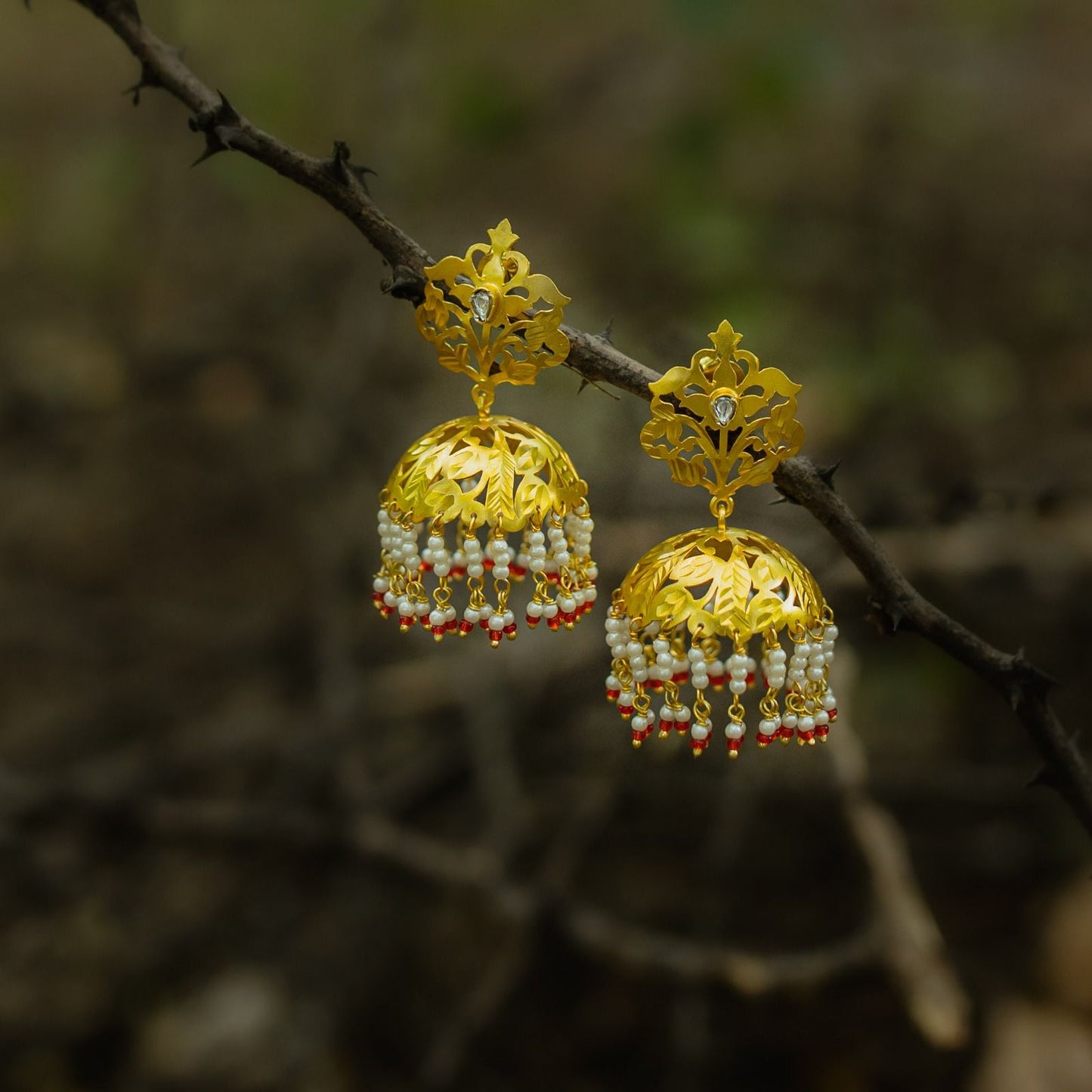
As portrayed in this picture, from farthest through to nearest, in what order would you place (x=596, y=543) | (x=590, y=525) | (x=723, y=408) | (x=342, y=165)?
(x=596, y=543), (x=590, y=525), (x=723, y=408), (x=342, y=165)

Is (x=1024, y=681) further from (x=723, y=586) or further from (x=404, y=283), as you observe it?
(x=404, y=283)

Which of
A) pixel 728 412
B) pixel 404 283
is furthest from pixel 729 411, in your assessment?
pixel 404 283

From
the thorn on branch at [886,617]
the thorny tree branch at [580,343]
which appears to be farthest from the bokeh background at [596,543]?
the thorn on branch at [886,617]

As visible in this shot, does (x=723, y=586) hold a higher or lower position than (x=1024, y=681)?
higher

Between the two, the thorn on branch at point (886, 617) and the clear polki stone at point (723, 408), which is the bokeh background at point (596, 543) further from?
the thorn on branch at point (886, 617)

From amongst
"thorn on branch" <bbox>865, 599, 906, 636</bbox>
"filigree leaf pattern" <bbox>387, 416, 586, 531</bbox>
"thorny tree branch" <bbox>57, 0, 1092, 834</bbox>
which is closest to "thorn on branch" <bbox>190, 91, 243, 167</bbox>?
"thorny tree branch" <bbox>57, 0, 1092, 834</bbox>

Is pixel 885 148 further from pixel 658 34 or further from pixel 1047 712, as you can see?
pixel 1047 712
